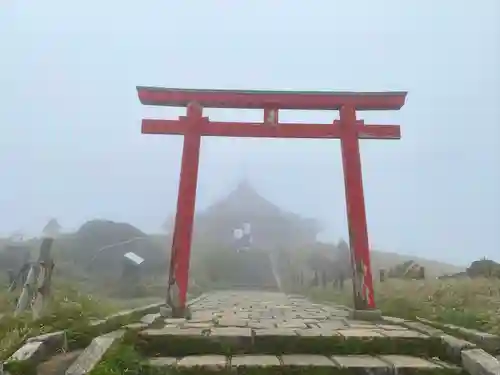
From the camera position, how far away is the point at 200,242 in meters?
27.9

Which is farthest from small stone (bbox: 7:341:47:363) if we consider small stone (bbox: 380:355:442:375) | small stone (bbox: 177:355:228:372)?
small stone (bbox: 380:355:442:375)

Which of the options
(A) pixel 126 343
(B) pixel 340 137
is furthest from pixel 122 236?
(A) pixel 126 343

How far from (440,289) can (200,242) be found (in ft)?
67.2

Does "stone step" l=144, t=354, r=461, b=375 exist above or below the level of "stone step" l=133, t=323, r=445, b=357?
below

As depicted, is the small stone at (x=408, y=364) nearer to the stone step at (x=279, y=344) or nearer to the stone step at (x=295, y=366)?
the stone step at (x=295, y=366)

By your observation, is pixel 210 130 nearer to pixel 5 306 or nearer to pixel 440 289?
pixel 5 306

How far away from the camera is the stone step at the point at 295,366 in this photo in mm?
3799

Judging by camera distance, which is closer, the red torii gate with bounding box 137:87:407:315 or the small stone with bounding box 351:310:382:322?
the small stone with bounding box 351:310:382:322

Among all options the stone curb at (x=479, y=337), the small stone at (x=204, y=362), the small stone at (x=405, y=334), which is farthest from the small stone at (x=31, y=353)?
the stone curb at (x=479, y=337)

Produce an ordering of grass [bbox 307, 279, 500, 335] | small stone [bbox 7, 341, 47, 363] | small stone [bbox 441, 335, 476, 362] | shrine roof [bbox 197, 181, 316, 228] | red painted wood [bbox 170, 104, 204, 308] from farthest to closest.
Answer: shrine roof [bbox 197, 181, 316, 228], red painted wood [bbox 170, 104, 204, 308], grass [bbox 307, 279, 500, 335], small stone [bbox 441, 335, 476, 362], small stone [bbox 7, 341, 47, 363]

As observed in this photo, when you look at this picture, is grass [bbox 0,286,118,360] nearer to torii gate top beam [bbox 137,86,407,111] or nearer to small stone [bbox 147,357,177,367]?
small stone [bbox 147,357,177,367]

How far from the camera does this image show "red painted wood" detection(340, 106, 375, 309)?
713 cm

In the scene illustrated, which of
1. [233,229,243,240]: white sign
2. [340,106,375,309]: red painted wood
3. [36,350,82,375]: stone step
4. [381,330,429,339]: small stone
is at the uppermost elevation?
[233,229,243,240]: white sign

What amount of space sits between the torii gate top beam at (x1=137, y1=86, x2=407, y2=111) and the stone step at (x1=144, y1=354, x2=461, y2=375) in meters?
4.94
